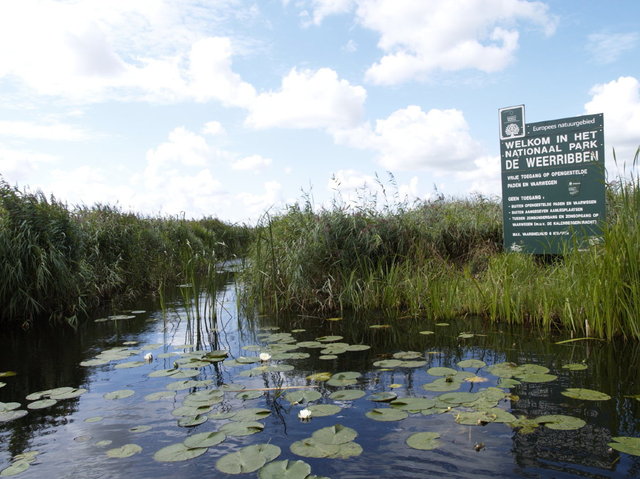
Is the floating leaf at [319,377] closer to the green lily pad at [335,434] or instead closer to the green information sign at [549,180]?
the green lily pad at [335,434]

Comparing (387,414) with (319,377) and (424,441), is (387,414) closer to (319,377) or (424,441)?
(424,441)

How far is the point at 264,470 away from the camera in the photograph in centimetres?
230

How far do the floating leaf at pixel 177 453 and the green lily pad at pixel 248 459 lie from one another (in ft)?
0.65

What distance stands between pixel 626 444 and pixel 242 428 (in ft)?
7.17

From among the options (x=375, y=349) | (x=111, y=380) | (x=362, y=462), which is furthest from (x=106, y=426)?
(x=375, y=349)

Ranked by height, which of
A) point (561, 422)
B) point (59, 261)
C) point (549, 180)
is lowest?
point (561, 422)

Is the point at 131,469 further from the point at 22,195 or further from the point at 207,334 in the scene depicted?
the point at 22,195

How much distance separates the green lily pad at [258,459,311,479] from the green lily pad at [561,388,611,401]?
80.7 inches

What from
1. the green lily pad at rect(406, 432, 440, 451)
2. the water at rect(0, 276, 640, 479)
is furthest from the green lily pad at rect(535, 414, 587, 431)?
the green lily pad at rect(406, 432, 440, 451)

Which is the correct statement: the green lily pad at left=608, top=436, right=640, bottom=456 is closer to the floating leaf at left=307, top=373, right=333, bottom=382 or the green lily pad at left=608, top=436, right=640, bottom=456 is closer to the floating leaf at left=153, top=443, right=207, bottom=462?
the floating leaf at left=307, top=373, right=333, bottom=382

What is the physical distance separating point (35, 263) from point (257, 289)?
3362mm

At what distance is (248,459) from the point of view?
2.42 meters

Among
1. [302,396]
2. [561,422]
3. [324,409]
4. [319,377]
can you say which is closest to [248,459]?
[324,409]

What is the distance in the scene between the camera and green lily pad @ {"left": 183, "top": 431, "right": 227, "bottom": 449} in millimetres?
2631
